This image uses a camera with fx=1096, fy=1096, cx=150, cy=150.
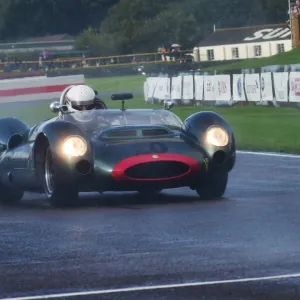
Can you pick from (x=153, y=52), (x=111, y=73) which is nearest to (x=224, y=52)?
(x=153, y=52)

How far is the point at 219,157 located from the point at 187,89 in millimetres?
26883

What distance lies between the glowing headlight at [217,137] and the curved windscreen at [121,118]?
0.46 m

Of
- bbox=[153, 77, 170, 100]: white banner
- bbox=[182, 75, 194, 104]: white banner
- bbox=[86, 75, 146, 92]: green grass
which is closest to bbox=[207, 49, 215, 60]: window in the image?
bbox=[86, 75, 146, 92]: green grass

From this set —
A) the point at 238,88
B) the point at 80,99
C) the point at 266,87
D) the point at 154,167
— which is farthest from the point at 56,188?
the point at 238,88

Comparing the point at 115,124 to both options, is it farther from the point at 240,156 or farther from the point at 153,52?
the point at 153,52

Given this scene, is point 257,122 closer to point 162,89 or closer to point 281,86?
point 281,86

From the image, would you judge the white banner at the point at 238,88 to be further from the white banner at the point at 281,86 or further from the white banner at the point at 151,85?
the white banner at the point at 151,85

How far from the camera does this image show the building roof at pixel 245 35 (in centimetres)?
9569

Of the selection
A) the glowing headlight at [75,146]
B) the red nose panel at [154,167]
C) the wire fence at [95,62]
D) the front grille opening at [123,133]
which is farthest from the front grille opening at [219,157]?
the wire fence at [95,62]

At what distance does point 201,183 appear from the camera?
11.0 meters

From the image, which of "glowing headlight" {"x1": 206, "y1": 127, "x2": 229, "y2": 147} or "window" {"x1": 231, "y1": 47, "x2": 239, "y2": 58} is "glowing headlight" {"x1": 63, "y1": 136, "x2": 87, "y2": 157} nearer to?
"glowing headlight" {"x1": 206, "y1": 127, "x2": 229, "y2": 147}

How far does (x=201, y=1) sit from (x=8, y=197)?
69.6m

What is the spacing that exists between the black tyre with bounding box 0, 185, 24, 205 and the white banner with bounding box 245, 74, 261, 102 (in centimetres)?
2077

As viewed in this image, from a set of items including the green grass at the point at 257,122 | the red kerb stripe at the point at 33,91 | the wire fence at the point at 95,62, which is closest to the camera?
the green grass at the point at 257,122
